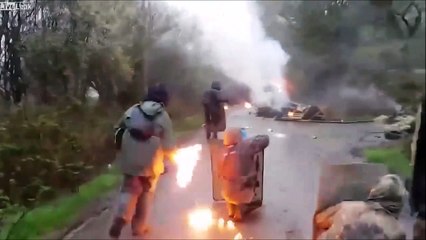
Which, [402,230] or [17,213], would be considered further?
[17,213]

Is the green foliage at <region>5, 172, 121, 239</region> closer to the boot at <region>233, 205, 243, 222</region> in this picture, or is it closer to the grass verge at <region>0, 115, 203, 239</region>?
the grass verge at <region>0, 115, 203, 239</region>

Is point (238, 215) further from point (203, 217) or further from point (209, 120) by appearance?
point (209, 120)

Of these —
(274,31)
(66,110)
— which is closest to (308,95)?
(274,31)

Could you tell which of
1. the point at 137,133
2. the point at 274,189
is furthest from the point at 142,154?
the point at 274,189

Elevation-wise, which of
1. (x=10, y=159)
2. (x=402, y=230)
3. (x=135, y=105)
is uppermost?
(x=135, y=105)

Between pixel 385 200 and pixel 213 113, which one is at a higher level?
pixel 213 113

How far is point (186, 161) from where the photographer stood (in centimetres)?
110

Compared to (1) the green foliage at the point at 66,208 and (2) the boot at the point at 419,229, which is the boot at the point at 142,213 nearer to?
(1) the green foliage at the point at 66,208

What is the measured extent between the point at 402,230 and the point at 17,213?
709mm

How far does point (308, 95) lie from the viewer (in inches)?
42.7

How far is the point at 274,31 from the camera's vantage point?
1.08 meters

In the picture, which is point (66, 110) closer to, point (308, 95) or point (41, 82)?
point (41, 82)

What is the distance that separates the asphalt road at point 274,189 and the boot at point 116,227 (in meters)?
0.01

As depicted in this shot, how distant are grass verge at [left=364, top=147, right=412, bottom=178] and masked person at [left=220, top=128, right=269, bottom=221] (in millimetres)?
192
